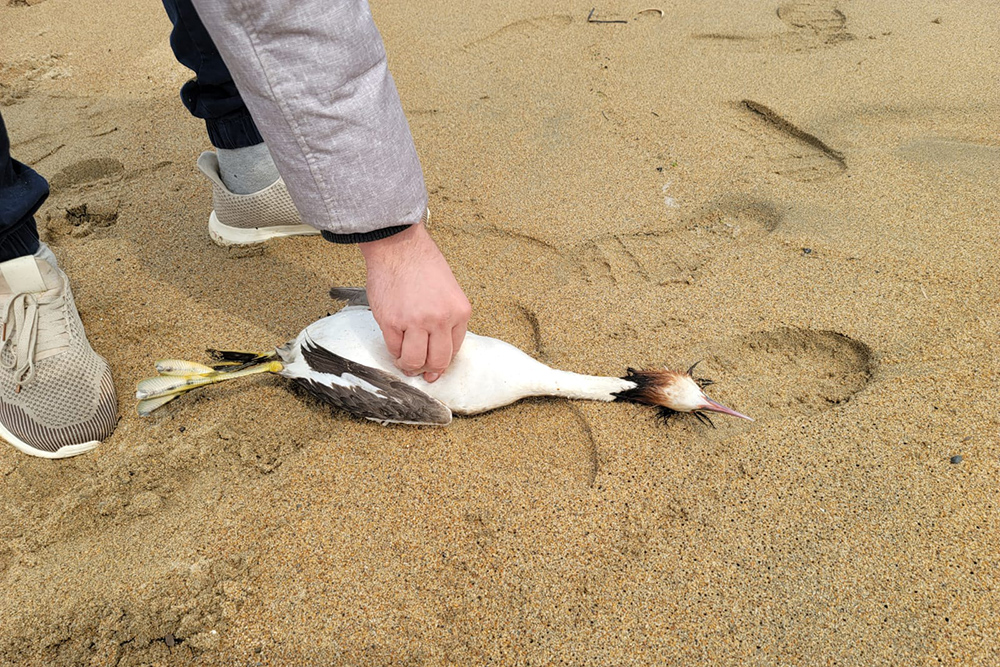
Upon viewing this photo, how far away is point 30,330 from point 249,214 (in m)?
0.91

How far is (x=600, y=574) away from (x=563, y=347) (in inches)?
33.6

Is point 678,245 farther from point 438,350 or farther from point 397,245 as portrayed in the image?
point 397,245

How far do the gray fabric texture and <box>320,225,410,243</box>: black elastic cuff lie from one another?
2cm

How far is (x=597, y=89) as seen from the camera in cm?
366

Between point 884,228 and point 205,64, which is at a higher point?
point 205,64

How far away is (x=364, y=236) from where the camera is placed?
63.7 inches

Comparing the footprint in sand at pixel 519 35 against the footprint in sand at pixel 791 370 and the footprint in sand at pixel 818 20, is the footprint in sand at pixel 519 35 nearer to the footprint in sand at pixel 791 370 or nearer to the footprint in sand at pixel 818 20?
the footprint in sand at pixel 818 20

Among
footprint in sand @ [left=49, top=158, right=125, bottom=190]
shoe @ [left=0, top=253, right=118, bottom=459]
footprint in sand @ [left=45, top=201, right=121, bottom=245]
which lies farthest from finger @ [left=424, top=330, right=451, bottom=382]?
footprint in sand @ [left=49, top=158, right=125, bottom=190]

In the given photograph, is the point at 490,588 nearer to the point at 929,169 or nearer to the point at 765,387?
the point at 765,387

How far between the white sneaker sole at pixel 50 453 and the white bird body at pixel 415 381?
187 millimetres

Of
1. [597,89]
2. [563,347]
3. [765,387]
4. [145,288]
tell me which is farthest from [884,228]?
[145,288]

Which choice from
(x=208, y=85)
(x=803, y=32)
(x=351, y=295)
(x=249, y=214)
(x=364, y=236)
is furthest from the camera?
(x=803, y=32)

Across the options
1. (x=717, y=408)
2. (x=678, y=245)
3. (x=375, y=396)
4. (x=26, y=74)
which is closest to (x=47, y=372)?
(x=375, y=396)

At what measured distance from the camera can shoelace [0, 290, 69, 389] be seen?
2162 mm
